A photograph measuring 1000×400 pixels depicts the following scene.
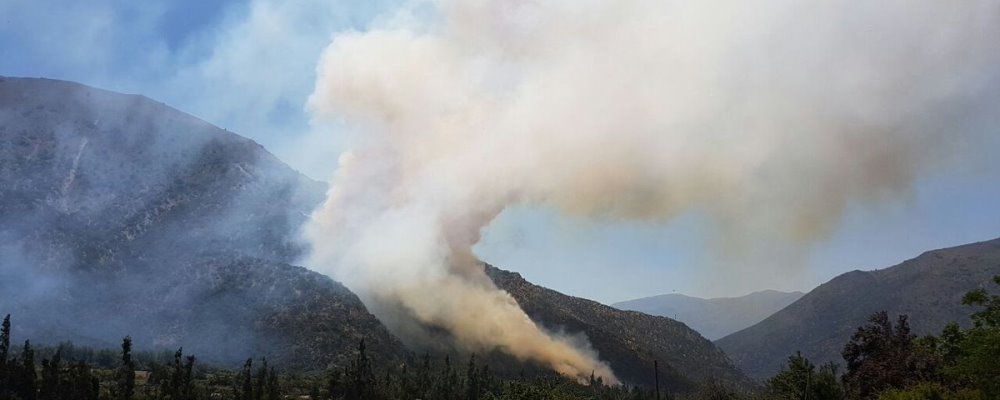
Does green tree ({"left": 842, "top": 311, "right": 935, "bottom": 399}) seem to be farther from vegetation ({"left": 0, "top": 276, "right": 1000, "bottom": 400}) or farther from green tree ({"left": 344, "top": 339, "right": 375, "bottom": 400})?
green tree ({"left": 344, "top": 339, "right": 375, "bottom": 400})

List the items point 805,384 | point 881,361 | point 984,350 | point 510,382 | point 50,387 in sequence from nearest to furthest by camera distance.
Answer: point 984,350, point 881,361, point 805,384, point 50,387, point 510,382

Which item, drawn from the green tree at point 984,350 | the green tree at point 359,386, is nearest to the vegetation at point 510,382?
the green tree at point 984,350

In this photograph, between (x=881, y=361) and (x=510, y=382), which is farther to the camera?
(x=510, y=382)

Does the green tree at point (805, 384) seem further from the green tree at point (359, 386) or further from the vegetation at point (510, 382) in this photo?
the green tree at point (359, 386)

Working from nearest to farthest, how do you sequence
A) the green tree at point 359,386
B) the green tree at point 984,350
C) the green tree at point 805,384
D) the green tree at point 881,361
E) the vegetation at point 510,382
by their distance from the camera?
the green tree at point 984,350
the vegetation at point 510,382
the green tree at point 881,361
the green tree at point 805,384
the green tree at point 359,386

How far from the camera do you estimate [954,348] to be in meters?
74.2

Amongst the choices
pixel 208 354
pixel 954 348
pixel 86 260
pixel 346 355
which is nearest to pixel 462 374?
pixel 346 355

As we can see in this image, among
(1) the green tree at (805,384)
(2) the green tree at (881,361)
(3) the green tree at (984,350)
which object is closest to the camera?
(3) the green tree at (984,350)

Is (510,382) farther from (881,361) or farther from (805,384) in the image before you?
(881,361)

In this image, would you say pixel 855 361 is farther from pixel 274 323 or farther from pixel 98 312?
pixel 98 312

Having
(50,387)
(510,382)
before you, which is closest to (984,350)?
(510,382)

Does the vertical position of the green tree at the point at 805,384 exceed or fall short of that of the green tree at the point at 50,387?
it falls short

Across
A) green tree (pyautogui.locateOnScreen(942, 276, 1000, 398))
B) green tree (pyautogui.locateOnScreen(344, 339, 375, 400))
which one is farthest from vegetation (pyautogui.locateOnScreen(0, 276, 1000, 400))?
green tree (pyautogui.locateOnScreen(344, 339, 375, 400))

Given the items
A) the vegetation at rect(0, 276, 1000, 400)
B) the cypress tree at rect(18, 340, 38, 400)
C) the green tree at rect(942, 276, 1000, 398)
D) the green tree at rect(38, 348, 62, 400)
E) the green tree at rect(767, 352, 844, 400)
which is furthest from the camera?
the green tree at rect(38, 348, 62, 400)
